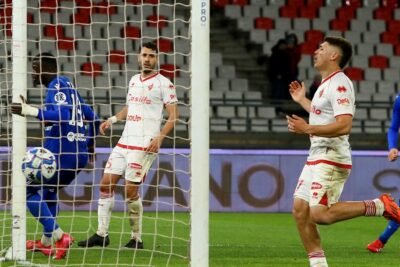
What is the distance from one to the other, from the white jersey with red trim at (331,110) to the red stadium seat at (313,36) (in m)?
15.7

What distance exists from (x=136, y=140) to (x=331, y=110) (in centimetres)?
300

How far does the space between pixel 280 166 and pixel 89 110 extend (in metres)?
7.85

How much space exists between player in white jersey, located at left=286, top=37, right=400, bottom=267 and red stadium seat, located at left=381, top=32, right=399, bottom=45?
16.4 m

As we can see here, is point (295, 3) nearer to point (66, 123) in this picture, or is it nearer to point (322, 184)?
point (66, 123)

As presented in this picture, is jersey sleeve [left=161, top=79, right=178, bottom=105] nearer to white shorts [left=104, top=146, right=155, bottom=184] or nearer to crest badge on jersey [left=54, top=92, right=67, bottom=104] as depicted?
white shorts [left=104, top=146, right=155, bottom=184]

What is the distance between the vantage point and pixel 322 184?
8695mm

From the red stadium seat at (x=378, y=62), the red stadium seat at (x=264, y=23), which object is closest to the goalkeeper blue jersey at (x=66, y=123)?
the red stadium seat at (x=264, y=23)

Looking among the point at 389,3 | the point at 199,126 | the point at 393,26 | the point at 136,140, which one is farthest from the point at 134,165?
the point at 389,3

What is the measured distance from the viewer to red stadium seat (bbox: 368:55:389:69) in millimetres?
24562

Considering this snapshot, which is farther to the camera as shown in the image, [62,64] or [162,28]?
[162,28]

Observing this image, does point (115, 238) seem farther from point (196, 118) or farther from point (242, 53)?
point (242, 53)

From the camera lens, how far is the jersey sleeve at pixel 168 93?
36.6ft

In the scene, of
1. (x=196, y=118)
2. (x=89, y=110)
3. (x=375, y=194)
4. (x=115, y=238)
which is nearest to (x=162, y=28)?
(x=375, y=194)

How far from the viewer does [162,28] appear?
22.5 m
